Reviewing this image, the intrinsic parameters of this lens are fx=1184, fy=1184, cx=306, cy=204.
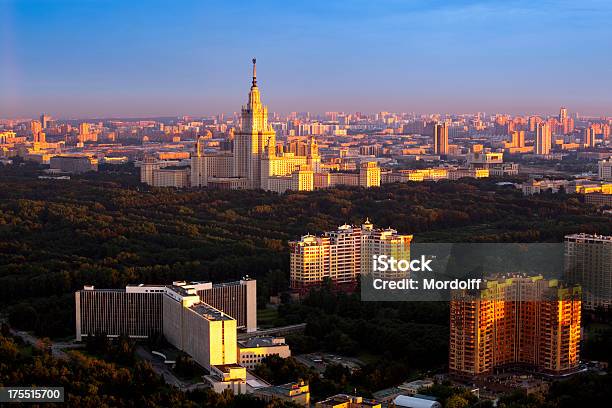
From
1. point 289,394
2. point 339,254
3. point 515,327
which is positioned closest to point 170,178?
point 339,254

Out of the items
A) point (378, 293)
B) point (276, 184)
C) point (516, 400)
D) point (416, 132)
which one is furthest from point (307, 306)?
A: point (416, 132)

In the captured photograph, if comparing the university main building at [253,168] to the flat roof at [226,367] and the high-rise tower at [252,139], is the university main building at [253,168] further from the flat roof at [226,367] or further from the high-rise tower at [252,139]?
the flat roof at [226,367]

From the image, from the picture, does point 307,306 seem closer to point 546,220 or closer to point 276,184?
point 546,220

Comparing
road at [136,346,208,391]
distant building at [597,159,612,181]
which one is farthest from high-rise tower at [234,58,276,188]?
road at [136,346,208,391]

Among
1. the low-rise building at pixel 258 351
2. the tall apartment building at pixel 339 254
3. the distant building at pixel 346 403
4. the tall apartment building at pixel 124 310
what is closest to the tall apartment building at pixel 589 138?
the tall apartment building at pixel 339 254

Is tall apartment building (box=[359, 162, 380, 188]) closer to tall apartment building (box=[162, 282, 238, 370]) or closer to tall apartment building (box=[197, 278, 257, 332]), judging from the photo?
tall apartment building (box=[197, 278, 257, 332])

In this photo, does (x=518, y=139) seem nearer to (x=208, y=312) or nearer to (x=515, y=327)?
(x=515, y=327)
